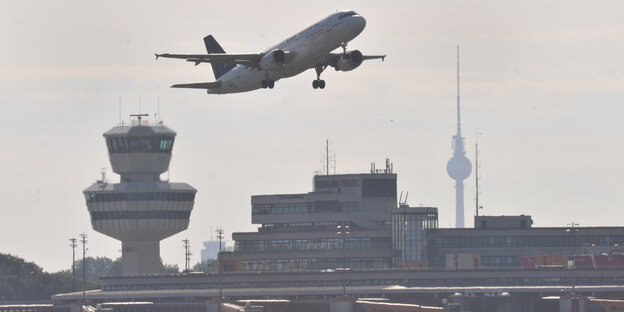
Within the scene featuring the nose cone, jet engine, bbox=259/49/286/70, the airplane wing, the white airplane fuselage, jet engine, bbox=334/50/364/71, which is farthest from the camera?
the airplane wing

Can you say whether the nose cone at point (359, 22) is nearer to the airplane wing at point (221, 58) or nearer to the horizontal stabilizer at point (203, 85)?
the airplane wing at point (221, 58)

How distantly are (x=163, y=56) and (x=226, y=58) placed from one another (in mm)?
8190

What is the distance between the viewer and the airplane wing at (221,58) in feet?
575

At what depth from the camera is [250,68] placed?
183125mm

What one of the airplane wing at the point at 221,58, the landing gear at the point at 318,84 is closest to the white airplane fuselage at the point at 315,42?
the airplane wing at the point at 221,58

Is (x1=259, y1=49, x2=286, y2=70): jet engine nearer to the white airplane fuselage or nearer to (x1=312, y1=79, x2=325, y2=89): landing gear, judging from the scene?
the white airplane fuselage

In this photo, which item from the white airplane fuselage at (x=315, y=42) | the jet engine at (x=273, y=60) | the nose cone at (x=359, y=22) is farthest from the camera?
the jet engine at (x=273, y=60)

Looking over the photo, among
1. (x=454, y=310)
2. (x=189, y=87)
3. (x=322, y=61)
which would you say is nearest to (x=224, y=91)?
(x=189, y=87)

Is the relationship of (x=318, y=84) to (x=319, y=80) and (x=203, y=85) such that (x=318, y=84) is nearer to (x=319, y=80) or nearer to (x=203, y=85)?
(x=319, y=80)

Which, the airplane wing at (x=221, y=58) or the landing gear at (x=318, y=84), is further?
the landing gear at (x=318, y=84)

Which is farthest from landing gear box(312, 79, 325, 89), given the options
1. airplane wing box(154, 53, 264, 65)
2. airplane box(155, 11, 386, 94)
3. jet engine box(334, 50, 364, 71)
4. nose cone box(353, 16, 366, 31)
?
nose cone box(353, 16, 366, 31)

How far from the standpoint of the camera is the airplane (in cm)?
16812

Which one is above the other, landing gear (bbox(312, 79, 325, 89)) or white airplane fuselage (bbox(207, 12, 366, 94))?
white airplane fuselage (bbox(207, 12, 366, 94))

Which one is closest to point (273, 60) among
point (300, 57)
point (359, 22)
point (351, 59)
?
point (300, 57)
